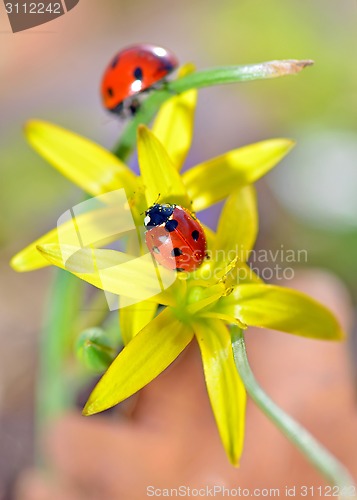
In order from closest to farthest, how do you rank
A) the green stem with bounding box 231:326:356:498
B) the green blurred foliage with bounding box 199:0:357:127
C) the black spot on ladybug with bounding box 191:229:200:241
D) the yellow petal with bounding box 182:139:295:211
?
the green stem with bounding box 231:326:356:498 → the black spot on ladybug with bounding box 191:229:200:241 → the yellow petal with bounding box 182:139:295:211 → the green blurred foliage with bounding box 199:0:357:127

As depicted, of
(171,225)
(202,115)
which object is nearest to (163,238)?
(171,225)

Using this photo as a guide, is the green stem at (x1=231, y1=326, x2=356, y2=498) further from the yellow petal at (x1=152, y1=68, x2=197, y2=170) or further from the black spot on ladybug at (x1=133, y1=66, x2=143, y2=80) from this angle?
the black spot on ladybug at (x1=133, y1=66, x2=143, y2=80)

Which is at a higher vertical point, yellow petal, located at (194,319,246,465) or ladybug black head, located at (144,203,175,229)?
ladybug black head, located at (144,203,175,229)

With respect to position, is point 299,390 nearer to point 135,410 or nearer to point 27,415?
point 135,410

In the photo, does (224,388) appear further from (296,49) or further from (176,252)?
(296,49)

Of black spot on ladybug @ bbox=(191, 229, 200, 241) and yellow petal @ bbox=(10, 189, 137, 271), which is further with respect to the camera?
yellow petal @ bbox=(10, 189, 137, 271)

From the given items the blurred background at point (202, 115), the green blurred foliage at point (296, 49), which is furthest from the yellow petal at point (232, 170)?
the green blurred foliage at point (296, 49)

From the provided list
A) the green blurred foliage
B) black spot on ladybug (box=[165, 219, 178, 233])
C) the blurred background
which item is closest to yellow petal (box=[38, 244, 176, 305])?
black spot on ladybug (box=[165, 219, 178, 233])

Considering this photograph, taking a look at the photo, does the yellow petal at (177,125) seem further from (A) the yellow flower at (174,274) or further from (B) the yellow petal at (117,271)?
(B) the yellow petal at (117,271)

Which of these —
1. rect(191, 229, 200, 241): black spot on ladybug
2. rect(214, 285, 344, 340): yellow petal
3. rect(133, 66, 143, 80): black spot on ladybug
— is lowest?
rect(214, 285, 344, 340): yellow petal
